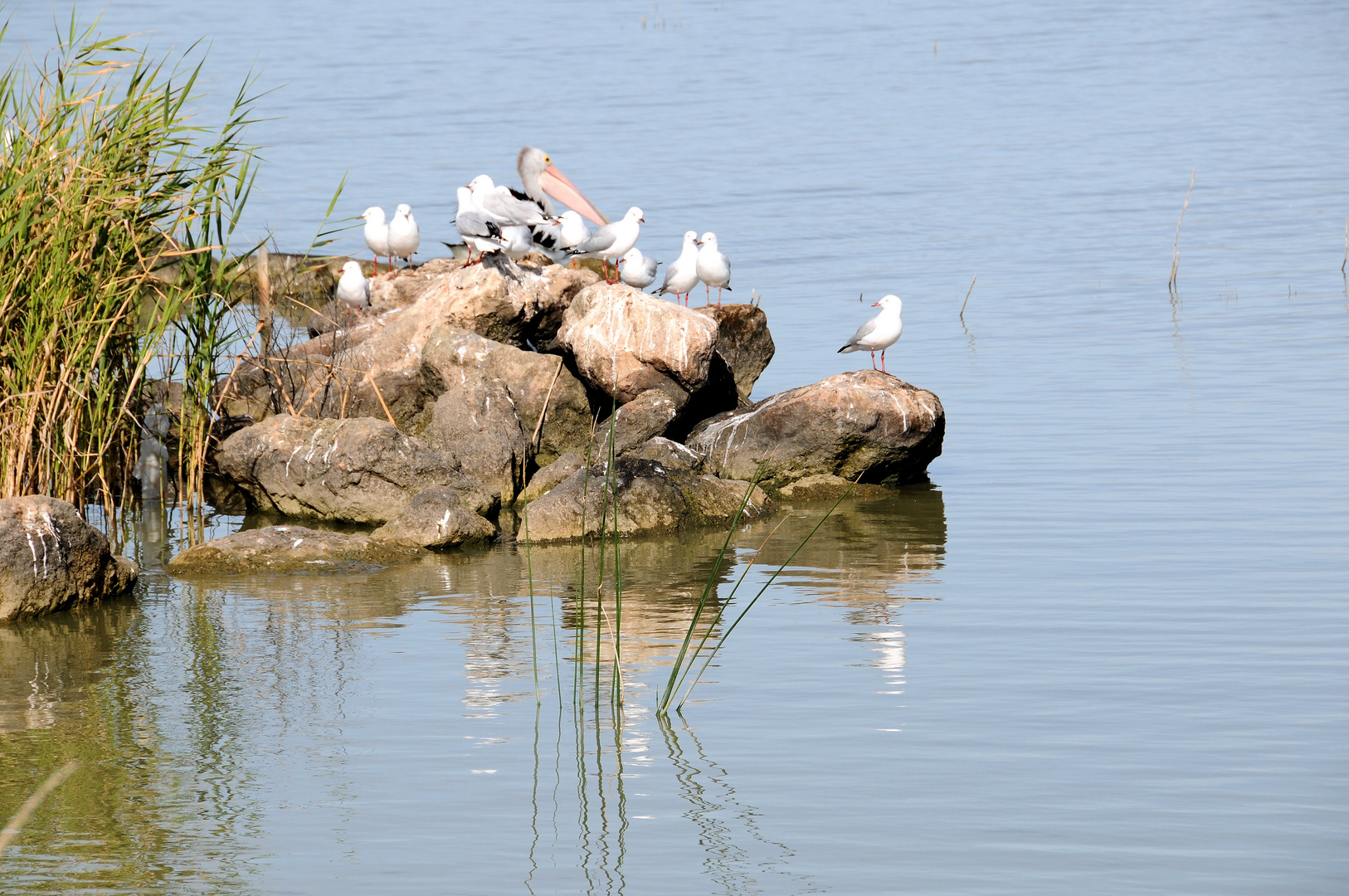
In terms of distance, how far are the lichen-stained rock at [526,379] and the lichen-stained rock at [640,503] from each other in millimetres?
1591

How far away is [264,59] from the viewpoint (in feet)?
156

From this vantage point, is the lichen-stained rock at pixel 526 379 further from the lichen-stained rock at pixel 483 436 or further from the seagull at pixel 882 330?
the seagull at pixel 882 330

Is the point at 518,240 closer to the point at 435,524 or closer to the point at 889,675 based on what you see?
the point at 435,524

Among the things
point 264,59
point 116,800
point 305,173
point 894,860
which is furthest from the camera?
point 264,59

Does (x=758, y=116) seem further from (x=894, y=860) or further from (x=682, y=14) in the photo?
(x=894, y=860)

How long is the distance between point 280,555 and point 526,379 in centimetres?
346

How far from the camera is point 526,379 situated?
13.7 metres

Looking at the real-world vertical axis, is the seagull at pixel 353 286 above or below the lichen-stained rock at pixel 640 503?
above

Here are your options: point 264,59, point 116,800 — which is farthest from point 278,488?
point 264,59

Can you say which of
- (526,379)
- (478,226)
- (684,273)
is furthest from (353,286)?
(684,273)

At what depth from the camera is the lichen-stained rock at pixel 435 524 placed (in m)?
11.1

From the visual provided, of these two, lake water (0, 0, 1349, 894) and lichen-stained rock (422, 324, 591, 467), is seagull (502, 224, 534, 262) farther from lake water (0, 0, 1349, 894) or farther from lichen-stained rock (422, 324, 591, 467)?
lake water (0, 0, 1349, 894)

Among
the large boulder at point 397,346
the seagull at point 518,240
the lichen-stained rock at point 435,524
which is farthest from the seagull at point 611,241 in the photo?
Answer: the lichen-stained rock at point 435,524

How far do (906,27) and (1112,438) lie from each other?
40.6 metres
